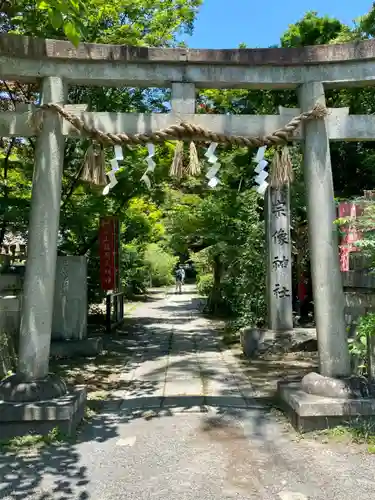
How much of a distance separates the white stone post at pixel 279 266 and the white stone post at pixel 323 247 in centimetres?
472

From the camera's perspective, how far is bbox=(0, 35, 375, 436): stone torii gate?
509 cm

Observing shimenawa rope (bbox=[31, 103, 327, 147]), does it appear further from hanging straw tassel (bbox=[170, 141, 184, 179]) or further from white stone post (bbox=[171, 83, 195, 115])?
white stone post (bbox=[171, 83, 195, 115])

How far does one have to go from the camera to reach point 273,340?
9828 mm

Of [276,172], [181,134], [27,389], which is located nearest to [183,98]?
[181,134]

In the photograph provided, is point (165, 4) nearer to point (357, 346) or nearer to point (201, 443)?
point (357, 346)

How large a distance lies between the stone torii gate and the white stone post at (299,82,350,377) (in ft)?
0.04

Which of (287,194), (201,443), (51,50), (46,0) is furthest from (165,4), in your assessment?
(201,443)

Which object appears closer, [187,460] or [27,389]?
[187,460]

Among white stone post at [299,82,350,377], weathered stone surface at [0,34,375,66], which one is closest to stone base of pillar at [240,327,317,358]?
white stone post at [299,82,350,377]

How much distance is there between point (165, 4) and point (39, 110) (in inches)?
273

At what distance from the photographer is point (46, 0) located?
4188mm

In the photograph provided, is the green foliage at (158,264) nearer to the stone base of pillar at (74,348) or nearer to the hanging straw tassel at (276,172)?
the stone base of pillar at (74,348)

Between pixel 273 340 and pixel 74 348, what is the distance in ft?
13.3

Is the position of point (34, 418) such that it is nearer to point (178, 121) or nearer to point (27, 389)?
point (27, 389)
